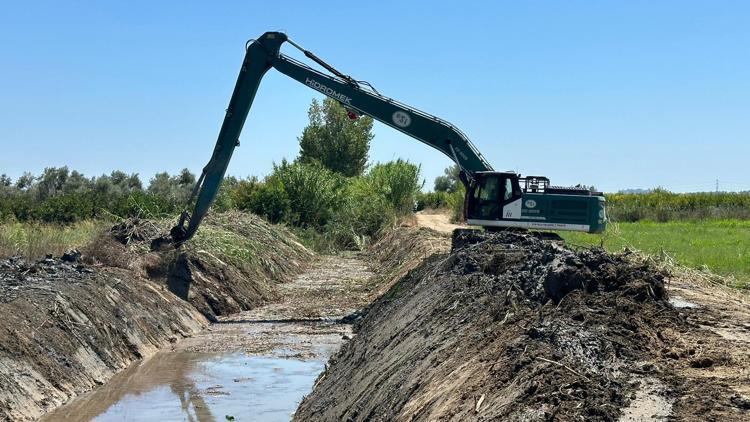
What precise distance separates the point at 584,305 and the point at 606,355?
6.31 feet

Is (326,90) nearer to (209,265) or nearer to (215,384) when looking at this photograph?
(209,265)

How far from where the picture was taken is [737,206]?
195ft

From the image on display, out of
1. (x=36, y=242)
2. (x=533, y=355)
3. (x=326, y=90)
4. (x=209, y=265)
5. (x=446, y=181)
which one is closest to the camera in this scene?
(x=533, y=355)

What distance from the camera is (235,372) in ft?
50.7

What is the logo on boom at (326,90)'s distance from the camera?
21.6 metres

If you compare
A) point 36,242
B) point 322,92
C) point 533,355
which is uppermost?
point 322,92

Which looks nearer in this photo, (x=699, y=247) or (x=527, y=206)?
(x=527, y=206)

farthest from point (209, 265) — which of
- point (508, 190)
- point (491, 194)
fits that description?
point (508, 190)

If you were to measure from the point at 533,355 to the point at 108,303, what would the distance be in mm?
11005

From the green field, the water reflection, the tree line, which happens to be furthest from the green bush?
the water reflection

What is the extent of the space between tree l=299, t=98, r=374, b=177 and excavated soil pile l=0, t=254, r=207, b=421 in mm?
49053

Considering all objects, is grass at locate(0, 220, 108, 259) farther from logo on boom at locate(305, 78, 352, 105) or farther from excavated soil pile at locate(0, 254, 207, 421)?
logo on boom at locate(305, 78, 352, 105)

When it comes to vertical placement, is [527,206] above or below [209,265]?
above

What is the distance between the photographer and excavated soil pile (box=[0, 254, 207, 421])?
12.3 m
